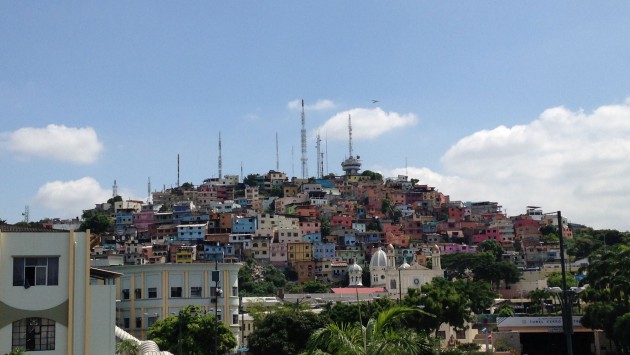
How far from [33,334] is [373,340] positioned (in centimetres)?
1514

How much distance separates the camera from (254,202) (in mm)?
163375

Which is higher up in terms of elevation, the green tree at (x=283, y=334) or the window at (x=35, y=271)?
the window at (x=35, y=271)

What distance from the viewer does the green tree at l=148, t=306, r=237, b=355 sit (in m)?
45.7

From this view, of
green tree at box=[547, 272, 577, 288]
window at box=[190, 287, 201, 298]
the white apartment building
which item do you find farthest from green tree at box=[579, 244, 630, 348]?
green tree at box=[547, 272, 577, 288]

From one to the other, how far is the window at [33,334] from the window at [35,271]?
4.03 ft

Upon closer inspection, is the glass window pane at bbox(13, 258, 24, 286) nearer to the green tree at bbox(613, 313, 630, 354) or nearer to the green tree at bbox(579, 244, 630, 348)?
the green tree at bbox(613, 313, 630, 354)

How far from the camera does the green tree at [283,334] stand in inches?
1971

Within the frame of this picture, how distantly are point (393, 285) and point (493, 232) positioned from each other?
45.5m

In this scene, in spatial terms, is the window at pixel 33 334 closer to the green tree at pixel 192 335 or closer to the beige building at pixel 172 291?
the green tree at pixel 192 335

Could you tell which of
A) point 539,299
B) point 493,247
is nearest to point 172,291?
point 539,299

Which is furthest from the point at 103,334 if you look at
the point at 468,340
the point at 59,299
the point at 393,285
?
the point at 393,285

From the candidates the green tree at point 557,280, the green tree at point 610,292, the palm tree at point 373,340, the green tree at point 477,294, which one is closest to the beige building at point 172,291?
the green tree at point 477,294

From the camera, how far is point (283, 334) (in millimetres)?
50312

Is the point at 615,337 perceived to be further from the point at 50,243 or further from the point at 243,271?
the point at 243,271
